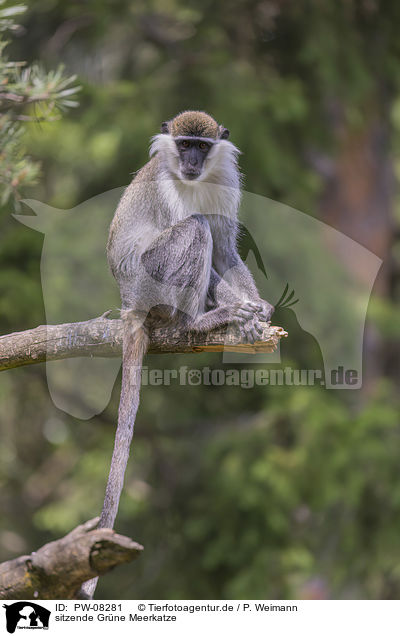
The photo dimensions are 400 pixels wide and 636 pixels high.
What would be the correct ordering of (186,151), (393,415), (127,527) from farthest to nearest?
1. (127,527)
2. (393,415)
3. (186,151)

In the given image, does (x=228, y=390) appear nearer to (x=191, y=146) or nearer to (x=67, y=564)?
(x=191, y=146)

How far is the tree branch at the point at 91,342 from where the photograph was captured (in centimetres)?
437

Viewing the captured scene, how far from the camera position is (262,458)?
9086 millimetres

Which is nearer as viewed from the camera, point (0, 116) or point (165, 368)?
point (0, 116)

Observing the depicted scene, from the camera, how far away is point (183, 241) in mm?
4691

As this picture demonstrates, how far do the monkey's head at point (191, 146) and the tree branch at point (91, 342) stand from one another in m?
1.03

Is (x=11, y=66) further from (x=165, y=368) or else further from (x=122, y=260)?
(x=165, y=368)

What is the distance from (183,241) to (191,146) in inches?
24.8

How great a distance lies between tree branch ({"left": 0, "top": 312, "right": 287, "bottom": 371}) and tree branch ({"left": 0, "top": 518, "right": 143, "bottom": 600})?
1366 millimetres

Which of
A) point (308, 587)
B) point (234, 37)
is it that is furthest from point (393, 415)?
point (234, 37)

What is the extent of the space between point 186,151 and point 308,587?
304 inches

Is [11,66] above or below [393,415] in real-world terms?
above
